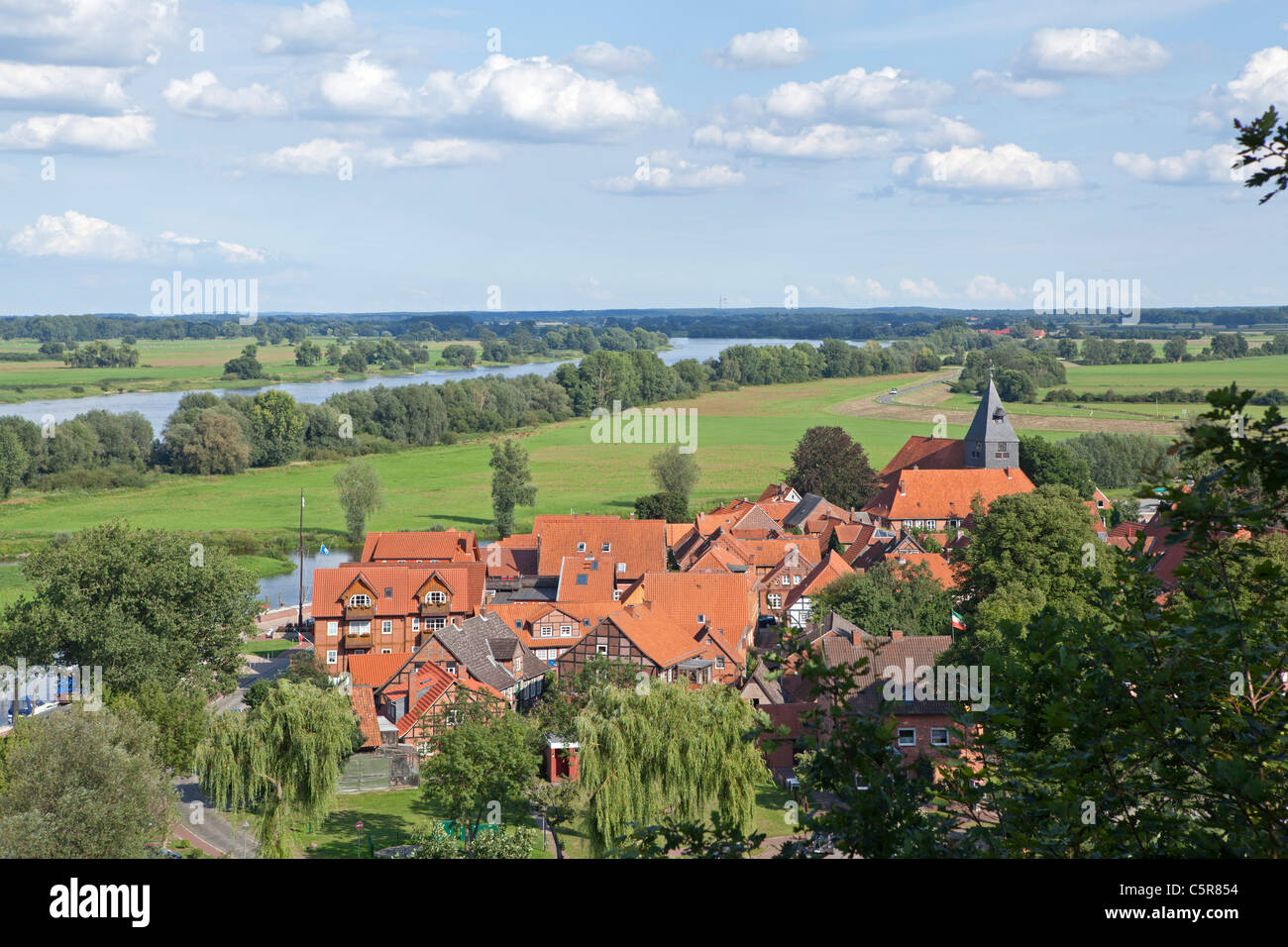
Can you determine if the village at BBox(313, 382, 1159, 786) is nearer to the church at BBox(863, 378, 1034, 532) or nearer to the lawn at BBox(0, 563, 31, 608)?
the church at BBox(863, 378, 1034, 532)

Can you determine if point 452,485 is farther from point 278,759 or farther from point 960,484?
point 278,759

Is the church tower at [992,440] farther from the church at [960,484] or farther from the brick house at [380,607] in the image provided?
the brick house at [380,607]

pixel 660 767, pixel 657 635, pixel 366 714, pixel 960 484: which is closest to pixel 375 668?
pixel 366 714

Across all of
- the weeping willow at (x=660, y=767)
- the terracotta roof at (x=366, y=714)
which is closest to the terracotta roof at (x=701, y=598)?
the terracotta roof at (x=366, y=714)

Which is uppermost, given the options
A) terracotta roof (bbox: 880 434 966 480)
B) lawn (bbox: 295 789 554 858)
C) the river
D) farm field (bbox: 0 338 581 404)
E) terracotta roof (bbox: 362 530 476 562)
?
farm field (bbox: 0 338 581 404)

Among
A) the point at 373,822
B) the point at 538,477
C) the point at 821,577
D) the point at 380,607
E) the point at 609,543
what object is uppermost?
the point at 609,543

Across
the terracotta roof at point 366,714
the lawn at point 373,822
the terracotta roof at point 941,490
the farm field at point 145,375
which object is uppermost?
the farm field at point 145,375

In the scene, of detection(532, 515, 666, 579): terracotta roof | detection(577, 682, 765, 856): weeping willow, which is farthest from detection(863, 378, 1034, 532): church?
detection(577, 682, 765, 856): weeping willow
